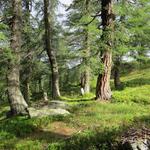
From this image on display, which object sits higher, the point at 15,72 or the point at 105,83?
the point at 15,72

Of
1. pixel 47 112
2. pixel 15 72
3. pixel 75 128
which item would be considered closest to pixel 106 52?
pixel 15 72

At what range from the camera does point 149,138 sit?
844 cm

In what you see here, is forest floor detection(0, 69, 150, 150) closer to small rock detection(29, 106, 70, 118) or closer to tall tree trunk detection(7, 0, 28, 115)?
small rock detection(29, 106, 70, 118)

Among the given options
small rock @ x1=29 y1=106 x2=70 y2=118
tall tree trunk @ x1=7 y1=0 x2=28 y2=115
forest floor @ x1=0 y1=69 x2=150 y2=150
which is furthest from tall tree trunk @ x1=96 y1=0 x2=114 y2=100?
tall tree trunk @ x1=7 y1=0 x2=28 y2=115

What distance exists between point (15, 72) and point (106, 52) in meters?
5.02

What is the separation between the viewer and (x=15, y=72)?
20578 mm

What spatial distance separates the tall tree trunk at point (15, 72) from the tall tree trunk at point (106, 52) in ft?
13.7

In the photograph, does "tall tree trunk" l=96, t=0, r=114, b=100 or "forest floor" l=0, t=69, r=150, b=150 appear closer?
"forest floor" l=0, t=69, r=150, b=150

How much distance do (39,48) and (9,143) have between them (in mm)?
19322

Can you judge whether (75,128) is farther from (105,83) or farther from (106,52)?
(106,52)

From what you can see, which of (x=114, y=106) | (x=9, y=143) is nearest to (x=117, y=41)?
(x=114, y=106)

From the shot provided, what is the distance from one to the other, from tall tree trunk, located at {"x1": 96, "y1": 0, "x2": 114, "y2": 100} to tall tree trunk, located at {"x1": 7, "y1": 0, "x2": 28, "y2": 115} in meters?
4.18

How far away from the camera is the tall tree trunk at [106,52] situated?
21625 mm

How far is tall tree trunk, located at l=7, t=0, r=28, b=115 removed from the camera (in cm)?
1995
